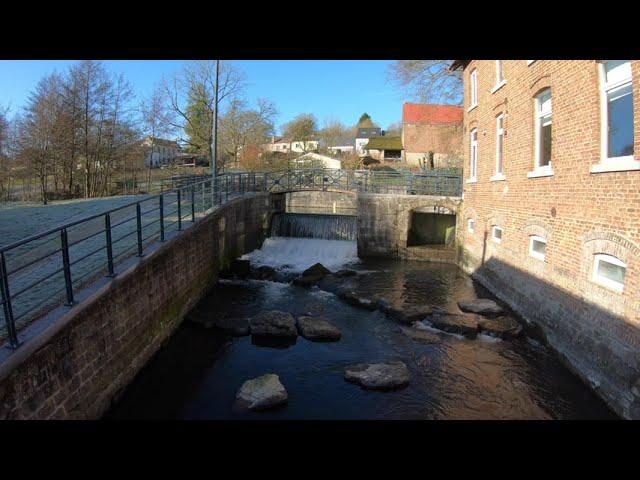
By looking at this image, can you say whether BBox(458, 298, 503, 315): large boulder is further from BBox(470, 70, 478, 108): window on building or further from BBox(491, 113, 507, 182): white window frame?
BBox(470, 70, 478, 108): window on building

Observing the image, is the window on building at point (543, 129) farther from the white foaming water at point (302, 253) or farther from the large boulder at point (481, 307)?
the white foaming water at point (302, 253)

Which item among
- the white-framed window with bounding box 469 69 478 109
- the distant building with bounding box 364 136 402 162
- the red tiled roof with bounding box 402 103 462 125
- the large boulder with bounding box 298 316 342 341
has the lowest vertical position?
the large boulder with bounding box 298 316 342 341

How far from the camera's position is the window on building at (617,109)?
575 centimetres

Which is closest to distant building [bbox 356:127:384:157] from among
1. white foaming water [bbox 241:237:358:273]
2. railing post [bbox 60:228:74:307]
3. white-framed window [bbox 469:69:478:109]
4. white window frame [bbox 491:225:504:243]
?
white foaming water [bbox 241:237:358:273]

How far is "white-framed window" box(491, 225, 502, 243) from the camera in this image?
11523mm

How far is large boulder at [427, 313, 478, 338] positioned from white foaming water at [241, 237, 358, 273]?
6.73m

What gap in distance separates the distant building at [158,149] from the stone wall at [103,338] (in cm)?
2184

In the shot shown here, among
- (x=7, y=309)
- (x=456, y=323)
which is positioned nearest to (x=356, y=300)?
(x=456, y=323)

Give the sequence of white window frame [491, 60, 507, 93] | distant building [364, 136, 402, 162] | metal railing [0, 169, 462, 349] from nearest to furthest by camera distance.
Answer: metal railing [0, 169, 462, 349] < white window frame [491, 60, 507, 93] < distant building [364, 136, 402, 162]

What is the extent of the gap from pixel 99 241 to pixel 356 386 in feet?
18.9

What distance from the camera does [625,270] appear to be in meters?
5.70

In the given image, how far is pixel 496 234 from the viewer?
11.9 meters

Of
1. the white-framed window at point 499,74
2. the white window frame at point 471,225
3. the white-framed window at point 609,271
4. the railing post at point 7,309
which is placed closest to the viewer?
the railing post at point 7,309

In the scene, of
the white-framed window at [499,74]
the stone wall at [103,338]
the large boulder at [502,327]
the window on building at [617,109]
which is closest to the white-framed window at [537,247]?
the large boulder at [502,327]
